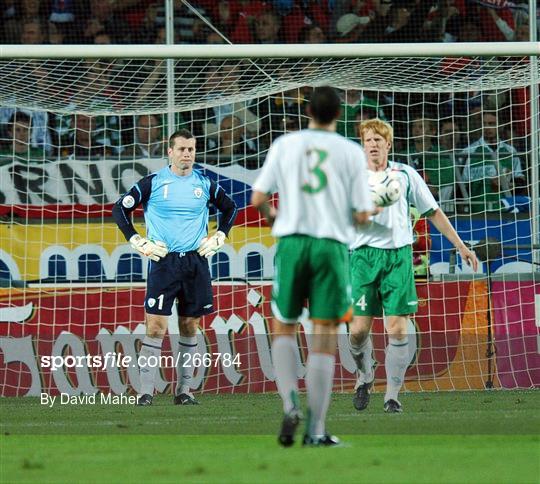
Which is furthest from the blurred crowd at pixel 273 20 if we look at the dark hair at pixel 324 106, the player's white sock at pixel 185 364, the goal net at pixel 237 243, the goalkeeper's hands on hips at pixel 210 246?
the dark hair at pixel 324 106

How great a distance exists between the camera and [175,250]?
10.2 m

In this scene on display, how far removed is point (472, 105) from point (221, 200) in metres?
5.14

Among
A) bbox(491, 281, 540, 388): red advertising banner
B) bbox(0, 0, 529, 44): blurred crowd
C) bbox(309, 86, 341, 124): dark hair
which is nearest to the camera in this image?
bbox(309, 86, 341, 124): dark hair

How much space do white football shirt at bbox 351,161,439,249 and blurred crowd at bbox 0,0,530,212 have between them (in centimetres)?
→ 353

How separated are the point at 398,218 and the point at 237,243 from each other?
3788mm

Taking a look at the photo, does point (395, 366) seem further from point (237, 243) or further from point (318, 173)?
point (237, 243)

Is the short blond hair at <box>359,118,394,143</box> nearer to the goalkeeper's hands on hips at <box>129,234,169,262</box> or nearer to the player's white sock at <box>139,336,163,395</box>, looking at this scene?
the goalkeeper's hands on hips at <box>129,234,169,262</box>

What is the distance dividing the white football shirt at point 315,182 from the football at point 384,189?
2335 millimetres

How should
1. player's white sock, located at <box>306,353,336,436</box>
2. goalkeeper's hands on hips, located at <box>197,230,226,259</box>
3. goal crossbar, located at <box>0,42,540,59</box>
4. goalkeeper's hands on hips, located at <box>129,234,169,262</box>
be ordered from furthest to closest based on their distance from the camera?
goal crossbar, located at <box>0,42,540,59</box>, goalkeeper's hands on hips, located at <box>197,230,226,259</box>, goalkeeper's hands on hips, located at <box>129,234,169,262</box>, player's white sock, located at <box>306,353,336,436</box>

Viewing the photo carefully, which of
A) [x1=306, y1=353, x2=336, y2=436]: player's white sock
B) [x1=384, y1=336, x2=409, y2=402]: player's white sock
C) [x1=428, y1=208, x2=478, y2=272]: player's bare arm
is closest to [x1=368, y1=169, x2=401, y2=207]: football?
[x1=428, y1=208, x2=478, y2=272]: player's bare arm

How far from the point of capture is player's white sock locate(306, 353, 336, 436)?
20.2 feet

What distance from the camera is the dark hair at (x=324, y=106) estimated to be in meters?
6.26

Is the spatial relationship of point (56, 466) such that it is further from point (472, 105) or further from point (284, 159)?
point (472, 105)

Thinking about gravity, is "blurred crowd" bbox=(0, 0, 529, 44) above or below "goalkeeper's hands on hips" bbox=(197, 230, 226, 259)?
above
